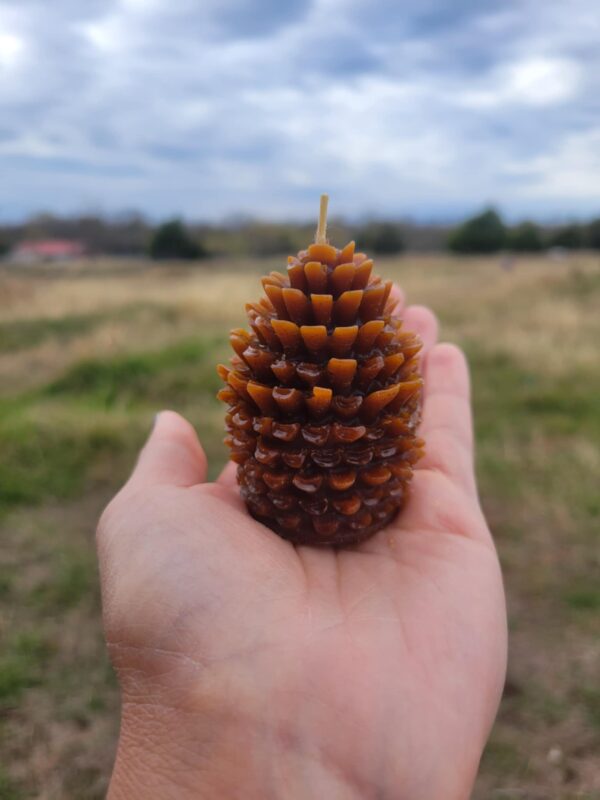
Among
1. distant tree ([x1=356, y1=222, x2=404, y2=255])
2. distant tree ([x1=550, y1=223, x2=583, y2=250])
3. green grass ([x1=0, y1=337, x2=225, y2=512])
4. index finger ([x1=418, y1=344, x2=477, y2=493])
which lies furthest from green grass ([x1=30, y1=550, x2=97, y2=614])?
distant tree ([x1=550, y1=223, x2=583, y2=250])

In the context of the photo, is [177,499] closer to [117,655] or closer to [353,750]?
[117,655]

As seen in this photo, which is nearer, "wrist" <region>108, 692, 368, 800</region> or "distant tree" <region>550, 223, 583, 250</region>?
"wrist" <region>108, 692, 368, 800</region>

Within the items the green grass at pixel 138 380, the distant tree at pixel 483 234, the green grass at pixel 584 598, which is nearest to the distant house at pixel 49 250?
the distant tree at pixel 483 234

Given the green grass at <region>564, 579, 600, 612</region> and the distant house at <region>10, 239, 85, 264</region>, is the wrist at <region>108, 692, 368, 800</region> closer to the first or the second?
the green grass at <region>564, 579, 600, 612</region>

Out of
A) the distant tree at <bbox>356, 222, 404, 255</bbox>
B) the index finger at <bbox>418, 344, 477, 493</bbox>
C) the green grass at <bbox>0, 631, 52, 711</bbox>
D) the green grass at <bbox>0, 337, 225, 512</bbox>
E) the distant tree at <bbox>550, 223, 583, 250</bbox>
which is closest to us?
the index finger at <bbox>418, 344, 477, 493</bbox>

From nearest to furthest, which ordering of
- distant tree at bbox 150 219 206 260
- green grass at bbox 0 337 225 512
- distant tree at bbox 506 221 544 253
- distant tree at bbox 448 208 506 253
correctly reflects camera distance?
green grass at bbox 0 337 225 512 → distant tree at bbox 150 219 206 260 → distant tree at bbox 506 221 544 253 → distant tree at bbox 448 208 506 253

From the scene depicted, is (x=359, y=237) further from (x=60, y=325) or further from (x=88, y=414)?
(x=88, y=414)

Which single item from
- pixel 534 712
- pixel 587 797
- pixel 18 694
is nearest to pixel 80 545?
pixel 18 694
